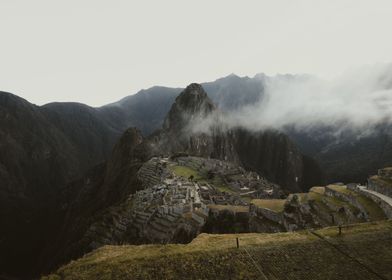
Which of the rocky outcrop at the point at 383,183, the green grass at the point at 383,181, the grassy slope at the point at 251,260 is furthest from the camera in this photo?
the green grass at the point at 383,181

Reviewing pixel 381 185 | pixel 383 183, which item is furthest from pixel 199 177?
pixel 383 183

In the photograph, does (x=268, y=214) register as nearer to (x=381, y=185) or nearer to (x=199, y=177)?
(x=381, y=185)

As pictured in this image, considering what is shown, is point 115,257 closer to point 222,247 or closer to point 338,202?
point 222,247

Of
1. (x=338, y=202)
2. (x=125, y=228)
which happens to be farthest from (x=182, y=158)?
(x=338, y=202)

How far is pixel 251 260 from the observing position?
863 inches

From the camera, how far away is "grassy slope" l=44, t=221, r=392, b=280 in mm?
20328

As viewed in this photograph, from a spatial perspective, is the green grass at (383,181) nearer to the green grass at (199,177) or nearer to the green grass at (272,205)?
the green grass at (272,205)

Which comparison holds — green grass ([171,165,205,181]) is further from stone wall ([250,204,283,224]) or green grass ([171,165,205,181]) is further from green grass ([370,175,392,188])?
green grass ([370,175,392,188])

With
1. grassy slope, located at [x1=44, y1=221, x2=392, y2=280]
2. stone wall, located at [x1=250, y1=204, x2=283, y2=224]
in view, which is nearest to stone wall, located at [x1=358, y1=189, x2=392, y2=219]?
stone wall, located at [x1=250, y1=204, x2=283, y2=224]

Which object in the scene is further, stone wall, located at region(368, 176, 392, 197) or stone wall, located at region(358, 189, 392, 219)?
stone wall, located at region(368, 176, 392, 197)

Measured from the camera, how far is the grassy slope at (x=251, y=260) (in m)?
20.3

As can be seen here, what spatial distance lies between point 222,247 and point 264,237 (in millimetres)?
4950

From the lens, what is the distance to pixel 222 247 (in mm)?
23969

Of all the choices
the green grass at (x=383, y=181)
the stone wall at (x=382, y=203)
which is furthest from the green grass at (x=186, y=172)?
the stone wall at (x=382, y=203)
